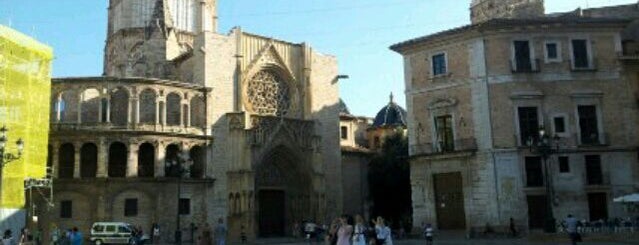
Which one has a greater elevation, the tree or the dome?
the dome

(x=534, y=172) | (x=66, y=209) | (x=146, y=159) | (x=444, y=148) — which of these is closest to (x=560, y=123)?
(x=534, y=172)

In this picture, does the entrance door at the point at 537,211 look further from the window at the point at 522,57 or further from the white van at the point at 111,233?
the white van at the point at 111,233

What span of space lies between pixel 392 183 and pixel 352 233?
3508 cm

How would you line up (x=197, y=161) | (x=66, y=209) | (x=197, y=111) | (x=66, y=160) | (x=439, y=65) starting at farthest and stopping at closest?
(x=197, y=111) < (x=197, y=161) < (x=66, y=160) < (x=66, y=209) < (x=439, y=65)

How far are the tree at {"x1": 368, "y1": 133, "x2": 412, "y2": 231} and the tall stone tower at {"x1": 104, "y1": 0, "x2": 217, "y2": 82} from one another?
16044mm

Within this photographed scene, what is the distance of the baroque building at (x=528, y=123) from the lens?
1172 inches

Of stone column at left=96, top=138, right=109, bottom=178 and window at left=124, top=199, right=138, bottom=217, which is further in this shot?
window at left=124, top=199, right=138, bottom=217

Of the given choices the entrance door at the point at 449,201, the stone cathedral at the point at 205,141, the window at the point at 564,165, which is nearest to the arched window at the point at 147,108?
the stone cathedral at the point at 205,141

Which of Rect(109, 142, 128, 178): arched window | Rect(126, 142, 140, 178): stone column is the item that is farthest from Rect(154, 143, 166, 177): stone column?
Rect(109, 142, 128, 178): arched window

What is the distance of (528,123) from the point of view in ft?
101

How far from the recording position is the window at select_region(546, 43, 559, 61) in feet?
102

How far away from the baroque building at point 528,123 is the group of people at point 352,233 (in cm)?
1605

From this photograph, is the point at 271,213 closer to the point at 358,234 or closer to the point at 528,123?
the point at 528,123

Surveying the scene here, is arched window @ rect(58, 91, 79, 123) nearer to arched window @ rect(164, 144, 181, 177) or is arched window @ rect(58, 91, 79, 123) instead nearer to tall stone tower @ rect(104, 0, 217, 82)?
arched window @ rect(164, 144, 181, 177)
